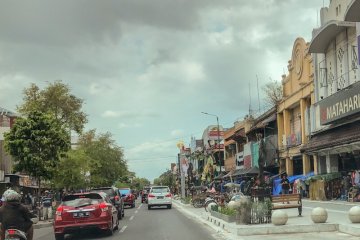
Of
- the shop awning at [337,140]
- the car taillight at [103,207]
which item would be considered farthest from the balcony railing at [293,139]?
the car taillight at [103,207]

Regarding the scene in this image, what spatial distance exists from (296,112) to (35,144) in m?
22.3

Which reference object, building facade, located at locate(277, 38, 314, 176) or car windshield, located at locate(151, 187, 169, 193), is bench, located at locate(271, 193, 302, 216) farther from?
car windshield, located at locate(151, 187, 169, 193)

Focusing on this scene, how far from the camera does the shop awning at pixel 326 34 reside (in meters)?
30.1

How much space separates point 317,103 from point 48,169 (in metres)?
17.4

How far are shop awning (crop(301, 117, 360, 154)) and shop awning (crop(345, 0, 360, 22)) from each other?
5.42m

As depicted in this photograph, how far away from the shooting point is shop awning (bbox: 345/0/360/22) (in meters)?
26.2

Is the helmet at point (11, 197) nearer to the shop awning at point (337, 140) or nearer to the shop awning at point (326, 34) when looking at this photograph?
the shop awning at point (337, 140)

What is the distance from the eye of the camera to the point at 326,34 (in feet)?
105

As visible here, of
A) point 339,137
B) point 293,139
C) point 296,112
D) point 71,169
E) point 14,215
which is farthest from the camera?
point 71,169

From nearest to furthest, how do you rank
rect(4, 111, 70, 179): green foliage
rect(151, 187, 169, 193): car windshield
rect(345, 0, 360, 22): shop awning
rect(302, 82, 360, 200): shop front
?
rect(345, 0, 360, 22): shop awning < rect(302, 82, 360, 200): shop front < rect(4, 111, 70, 179): green foliage < rect(151, 187, 169, 193): car windshield

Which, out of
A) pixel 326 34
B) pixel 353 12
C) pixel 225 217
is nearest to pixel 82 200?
pixel 225 217

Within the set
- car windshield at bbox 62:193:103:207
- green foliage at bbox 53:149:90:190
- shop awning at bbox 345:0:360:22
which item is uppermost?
shop awning at bbox 345:0:360:22

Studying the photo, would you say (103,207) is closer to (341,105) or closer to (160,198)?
(341,105)

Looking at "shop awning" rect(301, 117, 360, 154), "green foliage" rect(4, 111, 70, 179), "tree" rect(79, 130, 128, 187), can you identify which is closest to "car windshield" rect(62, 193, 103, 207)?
"green foliage" rect(4, 111, 70, 179)
